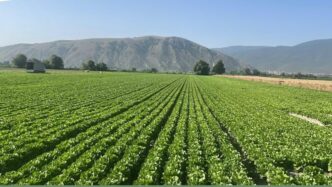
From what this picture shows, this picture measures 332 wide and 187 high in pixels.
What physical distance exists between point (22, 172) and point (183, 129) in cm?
1052

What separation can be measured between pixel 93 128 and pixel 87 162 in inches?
284

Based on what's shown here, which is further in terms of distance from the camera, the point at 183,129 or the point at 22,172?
the point at 183,129

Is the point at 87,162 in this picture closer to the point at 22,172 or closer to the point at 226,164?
the point at 22,172

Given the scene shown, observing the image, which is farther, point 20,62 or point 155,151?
point 20,62

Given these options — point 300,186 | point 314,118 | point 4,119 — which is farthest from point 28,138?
point 314,118

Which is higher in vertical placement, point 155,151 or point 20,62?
point 155,151

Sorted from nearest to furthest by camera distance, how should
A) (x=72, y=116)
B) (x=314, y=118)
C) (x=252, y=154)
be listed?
(x=252, y=154)
(x=72, y=116)
(x=314, y=118)

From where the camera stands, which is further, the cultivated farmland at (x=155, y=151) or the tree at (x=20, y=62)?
the tree at (x=20, y=62)

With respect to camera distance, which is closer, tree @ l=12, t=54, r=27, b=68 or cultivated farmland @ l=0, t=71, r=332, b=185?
cultivated farmland @ l=0, t=71, r=332, b=185

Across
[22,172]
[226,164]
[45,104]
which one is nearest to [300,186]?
[226,164]

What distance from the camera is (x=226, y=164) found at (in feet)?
47.0

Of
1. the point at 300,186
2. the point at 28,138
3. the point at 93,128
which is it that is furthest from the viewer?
the point at 93,128

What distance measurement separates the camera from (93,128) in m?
21.1

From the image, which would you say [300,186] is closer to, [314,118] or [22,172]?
[22,172]
